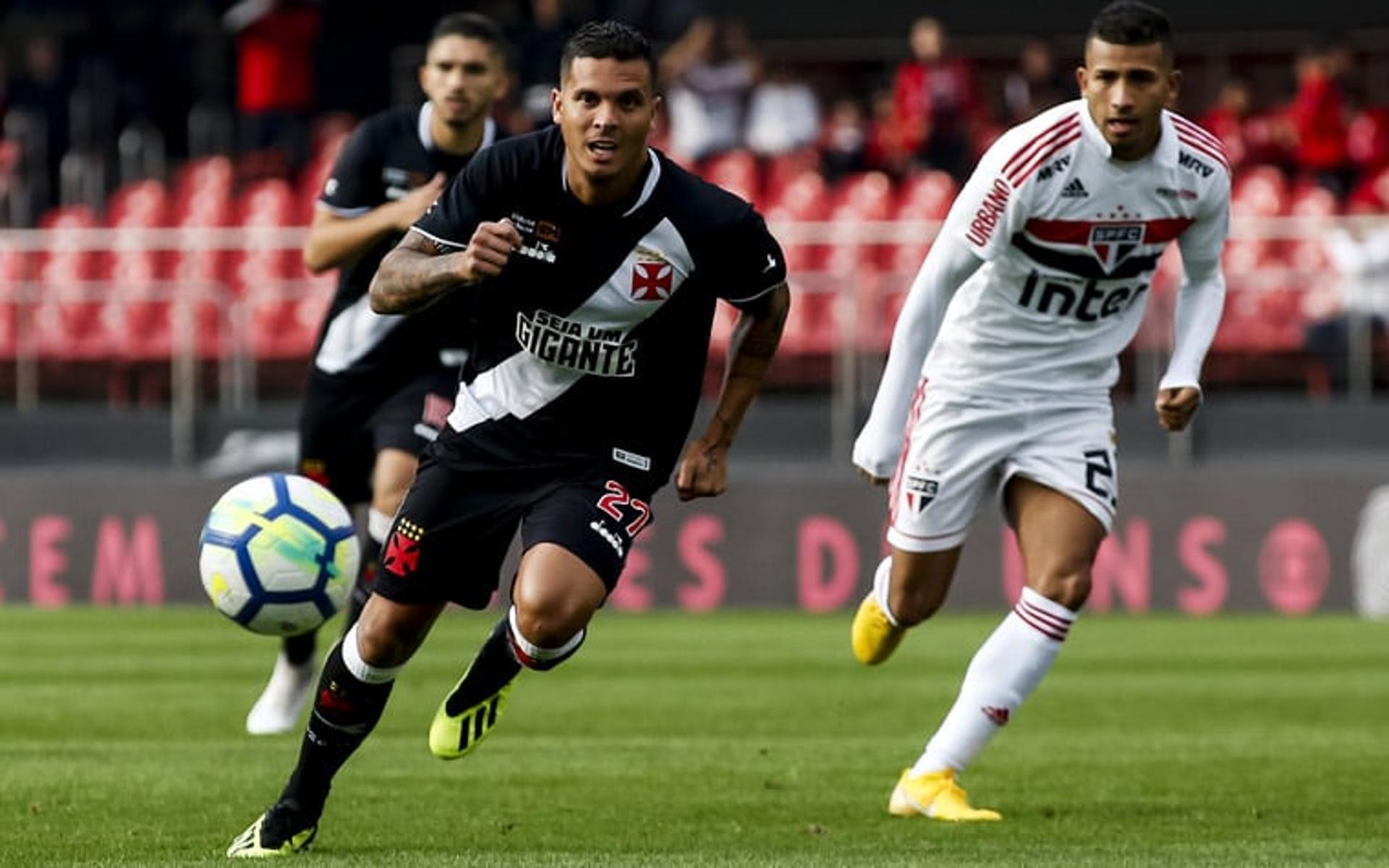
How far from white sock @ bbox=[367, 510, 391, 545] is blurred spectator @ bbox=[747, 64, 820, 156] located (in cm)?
1195

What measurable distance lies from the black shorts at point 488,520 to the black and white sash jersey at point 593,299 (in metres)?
0.06

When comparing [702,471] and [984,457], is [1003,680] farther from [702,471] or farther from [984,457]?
[702,471]

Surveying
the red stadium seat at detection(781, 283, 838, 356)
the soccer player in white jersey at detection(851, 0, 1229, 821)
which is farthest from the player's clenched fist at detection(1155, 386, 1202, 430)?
the red stadium seat at detection(781, 283, 838, 356)

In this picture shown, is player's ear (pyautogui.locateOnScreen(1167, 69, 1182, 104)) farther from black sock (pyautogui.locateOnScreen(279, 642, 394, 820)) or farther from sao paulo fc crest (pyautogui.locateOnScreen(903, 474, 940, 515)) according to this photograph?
black sock (pyautogui.locateOnScreen(279, 642, 394, 820))

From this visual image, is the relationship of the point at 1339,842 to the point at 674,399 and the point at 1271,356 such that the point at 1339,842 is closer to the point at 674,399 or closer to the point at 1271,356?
the point at 674,399

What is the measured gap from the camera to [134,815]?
8766mm

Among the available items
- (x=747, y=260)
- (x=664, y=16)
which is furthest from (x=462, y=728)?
(x=664, y=16)

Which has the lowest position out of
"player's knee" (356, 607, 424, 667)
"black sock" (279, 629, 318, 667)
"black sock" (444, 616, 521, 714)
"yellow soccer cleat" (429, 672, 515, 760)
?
"black sock" (279, 629, 318, 667)

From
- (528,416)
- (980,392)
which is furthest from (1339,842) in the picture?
(528,416)

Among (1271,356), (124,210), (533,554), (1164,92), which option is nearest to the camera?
(533,554)

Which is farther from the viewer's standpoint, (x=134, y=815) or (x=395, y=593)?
(x=134, y=815)

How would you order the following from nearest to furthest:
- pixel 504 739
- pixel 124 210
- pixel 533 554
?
pixel 533 554 < pixel 504 739 < pixel 124 210

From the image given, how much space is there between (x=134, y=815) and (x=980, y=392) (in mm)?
3114

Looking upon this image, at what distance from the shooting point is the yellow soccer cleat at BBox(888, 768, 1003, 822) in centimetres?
877
